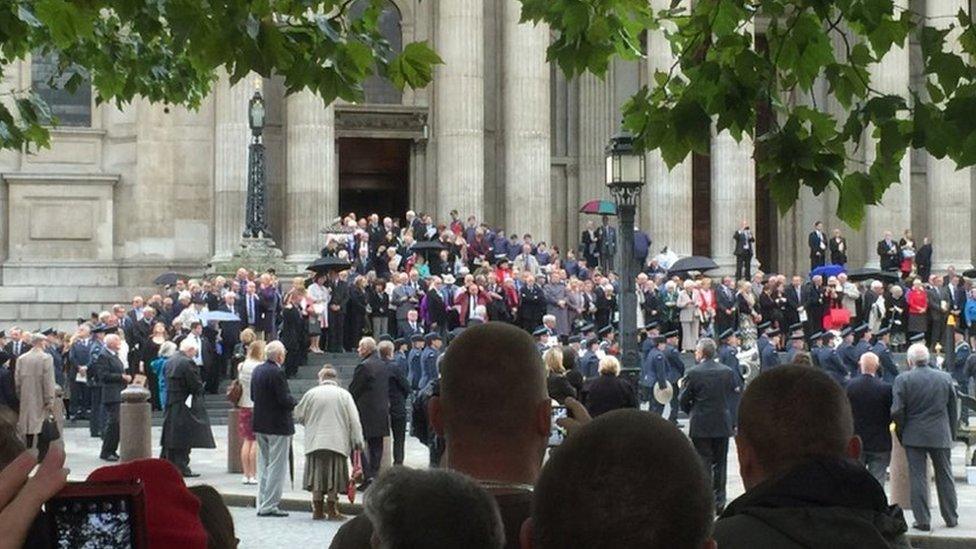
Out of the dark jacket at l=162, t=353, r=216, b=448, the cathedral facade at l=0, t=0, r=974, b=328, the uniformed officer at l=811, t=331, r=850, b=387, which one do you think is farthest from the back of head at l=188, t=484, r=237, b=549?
the cathedral facade at l=0, t=0, r=974, b=328

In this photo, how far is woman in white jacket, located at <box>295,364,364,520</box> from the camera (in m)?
20.3

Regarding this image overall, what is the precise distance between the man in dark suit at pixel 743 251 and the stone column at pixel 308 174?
9.61 meters

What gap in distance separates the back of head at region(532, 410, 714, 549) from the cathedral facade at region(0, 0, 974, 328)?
37.7 metres

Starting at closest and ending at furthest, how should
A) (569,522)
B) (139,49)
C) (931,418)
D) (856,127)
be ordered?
1. (569,522)
2. (856,127)
3. (139,49)
4. (931,418)

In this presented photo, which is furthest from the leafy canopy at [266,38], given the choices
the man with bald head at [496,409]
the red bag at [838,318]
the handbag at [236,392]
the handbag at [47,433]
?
the red bag at [838,318]

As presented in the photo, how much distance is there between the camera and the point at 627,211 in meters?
25.7

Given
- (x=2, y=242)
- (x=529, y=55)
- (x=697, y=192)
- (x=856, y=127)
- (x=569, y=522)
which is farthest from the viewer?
(x=697, y=192)

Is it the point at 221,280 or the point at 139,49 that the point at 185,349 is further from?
the point at 221,280

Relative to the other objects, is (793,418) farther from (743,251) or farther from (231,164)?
(743,251)

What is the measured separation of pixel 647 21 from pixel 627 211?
1448 cm

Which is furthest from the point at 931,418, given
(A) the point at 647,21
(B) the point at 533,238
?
(B) the point at 533,238

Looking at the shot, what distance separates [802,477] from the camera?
15.6ft

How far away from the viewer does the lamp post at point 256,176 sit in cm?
3781

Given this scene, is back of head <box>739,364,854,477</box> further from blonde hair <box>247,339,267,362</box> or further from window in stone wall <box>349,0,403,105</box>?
window in stone wall <box>349,0,403,105</box>
